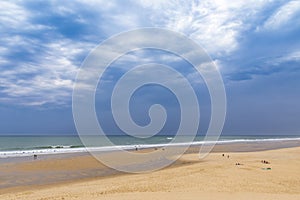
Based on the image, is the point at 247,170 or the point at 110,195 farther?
the point at 247,170

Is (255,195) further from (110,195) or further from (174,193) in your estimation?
(110,195)

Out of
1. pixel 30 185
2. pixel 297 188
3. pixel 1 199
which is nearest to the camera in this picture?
pixel 1 199

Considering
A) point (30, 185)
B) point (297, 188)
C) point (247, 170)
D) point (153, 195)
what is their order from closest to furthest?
1. point (153, 195)
2. point (297, 188)
3. point (30, 185)
4. point (247, 170)

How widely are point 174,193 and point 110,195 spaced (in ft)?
8.27

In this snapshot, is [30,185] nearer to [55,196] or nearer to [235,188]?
[55,196]

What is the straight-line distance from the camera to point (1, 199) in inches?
501

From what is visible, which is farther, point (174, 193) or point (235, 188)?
point (235, 188)

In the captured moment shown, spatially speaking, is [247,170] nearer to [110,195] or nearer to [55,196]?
[110,195]

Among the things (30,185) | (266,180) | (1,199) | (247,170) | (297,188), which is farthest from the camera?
(247,170)

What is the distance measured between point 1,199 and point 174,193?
718 centimetres

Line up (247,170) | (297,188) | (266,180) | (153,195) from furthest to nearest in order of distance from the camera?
(247,170)
(266,180)
(297,188)
(153,195)

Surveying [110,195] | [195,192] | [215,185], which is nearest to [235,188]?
[215,185]

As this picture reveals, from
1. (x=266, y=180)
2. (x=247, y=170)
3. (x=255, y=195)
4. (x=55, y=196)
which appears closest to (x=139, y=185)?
(x=55, y=196)

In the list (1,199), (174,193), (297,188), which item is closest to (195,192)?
(174,193)
